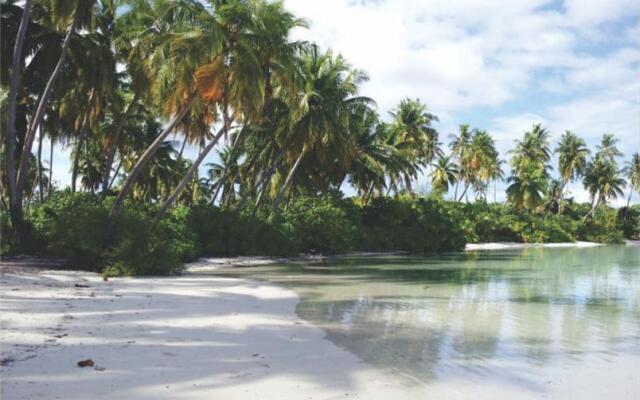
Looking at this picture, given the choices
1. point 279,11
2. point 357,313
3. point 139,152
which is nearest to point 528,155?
point 139,152

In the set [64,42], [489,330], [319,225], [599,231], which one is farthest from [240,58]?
[599,231]

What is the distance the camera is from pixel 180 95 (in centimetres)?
1977

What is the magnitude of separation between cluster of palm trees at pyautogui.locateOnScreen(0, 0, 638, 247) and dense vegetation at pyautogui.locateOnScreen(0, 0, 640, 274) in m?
0.08

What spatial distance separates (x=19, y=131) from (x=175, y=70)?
33.2ft

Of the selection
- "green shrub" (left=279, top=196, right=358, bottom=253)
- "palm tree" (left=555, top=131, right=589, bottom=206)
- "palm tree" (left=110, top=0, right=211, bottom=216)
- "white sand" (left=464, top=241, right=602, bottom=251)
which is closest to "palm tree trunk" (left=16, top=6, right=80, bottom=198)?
"palm tree" (left=110, top=0, right=211, bottom=216)

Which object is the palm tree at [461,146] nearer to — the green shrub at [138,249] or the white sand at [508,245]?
the white sand at [508,245]

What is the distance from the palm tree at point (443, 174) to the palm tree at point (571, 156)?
16.8 meters

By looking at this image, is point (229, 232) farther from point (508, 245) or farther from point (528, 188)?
point (528, 188)

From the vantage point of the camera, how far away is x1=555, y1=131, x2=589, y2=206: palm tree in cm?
6938

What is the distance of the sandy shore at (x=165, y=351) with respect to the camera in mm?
5953

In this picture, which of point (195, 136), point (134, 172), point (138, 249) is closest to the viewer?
point (138, 249)

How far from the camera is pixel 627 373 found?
7.71 meters

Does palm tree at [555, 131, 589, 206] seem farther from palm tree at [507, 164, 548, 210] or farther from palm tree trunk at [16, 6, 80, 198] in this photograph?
palm tree trunk at [16, 6, 80, 198]

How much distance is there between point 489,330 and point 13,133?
16.5 meters
